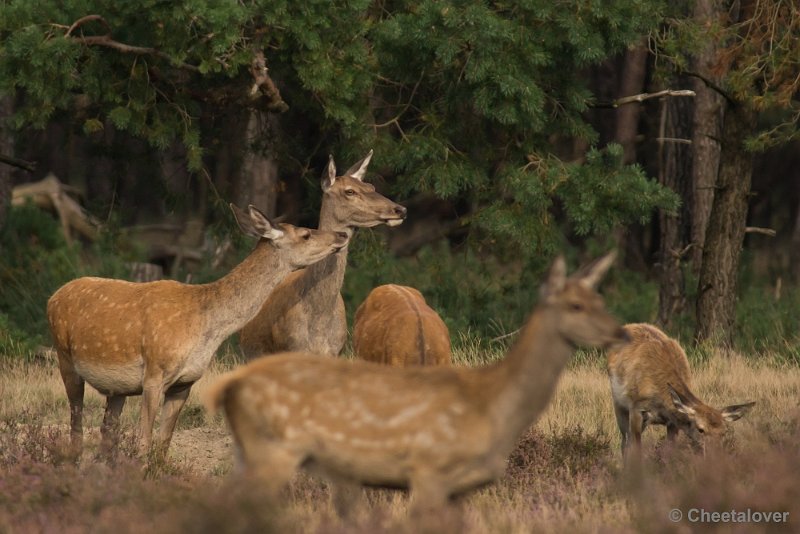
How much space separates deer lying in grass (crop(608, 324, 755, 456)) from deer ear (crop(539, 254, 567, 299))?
330 cm

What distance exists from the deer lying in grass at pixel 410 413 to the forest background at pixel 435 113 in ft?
21.2

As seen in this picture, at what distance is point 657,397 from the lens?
416 inches

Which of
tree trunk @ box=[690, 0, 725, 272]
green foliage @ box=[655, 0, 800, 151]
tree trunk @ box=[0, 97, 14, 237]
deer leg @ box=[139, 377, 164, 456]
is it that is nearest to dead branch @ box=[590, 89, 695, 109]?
green foliage @ box=[655, 0, 800, 151]

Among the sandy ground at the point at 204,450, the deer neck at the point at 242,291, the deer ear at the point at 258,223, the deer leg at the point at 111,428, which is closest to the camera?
the deer leg at the point at 111,428

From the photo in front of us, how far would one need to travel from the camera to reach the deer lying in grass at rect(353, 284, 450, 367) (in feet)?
34.8

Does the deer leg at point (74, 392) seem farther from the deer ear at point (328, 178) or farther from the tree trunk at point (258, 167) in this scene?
the tree trunk at point (258, 167)

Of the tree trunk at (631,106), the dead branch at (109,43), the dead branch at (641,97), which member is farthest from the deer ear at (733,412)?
the tree trunk at (631,106)

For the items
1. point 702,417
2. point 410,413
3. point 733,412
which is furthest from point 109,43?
point 410,413

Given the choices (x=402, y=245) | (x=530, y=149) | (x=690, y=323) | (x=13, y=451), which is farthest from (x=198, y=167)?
(x=402, y=245)

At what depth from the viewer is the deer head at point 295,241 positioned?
10.5m

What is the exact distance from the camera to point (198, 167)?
14.0 m

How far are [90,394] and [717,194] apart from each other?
7131 millimetres

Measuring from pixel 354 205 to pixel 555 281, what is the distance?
5132mm

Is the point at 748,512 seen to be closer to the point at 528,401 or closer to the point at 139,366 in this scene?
the point at 528,401
